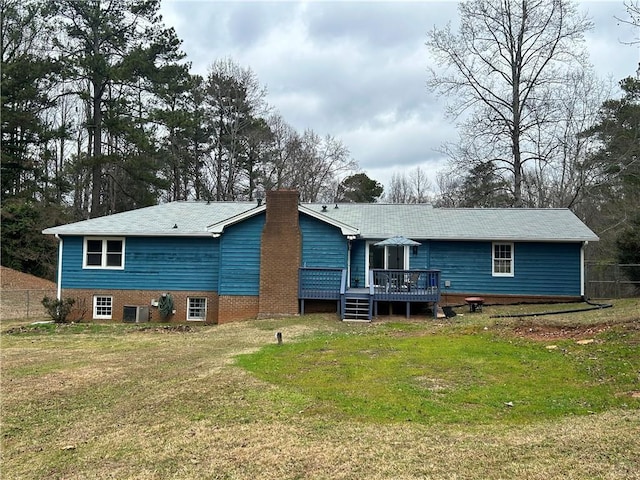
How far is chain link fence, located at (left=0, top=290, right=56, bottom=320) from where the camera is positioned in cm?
2030

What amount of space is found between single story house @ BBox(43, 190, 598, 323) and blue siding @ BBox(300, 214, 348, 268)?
4 cm

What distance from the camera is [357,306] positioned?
627 inches

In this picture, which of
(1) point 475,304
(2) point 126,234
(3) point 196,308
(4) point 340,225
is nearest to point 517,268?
(1) point 475,304

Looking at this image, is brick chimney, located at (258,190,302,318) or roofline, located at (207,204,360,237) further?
roofline, located at (207,204,360,237)

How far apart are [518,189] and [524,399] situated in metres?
23.9

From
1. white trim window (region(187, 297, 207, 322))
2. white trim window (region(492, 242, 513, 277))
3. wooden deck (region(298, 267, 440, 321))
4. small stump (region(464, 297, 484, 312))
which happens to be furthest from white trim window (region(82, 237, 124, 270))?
white trim window (region(492, 242, 513, 277))

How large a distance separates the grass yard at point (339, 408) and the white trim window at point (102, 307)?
7.23 m

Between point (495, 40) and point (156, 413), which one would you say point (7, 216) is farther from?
point (495, 40)

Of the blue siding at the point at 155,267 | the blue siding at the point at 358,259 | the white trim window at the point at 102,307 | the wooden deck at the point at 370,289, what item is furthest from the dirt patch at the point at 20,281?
the blue siding at the point at 358,259

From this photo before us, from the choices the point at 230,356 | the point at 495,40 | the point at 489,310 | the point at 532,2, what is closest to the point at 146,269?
the point at 230,356

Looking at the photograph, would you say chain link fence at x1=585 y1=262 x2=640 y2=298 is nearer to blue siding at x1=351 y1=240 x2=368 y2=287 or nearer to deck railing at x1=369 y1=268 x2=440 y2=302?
deck railing at x1=369 y1=268 x2=440 y2=302

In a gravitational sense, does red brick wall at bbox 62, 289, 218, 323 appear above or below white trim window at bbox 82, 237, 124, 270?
below

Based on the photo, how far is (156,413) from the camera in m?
6.34

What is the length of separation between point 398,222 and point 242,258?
6958mm
